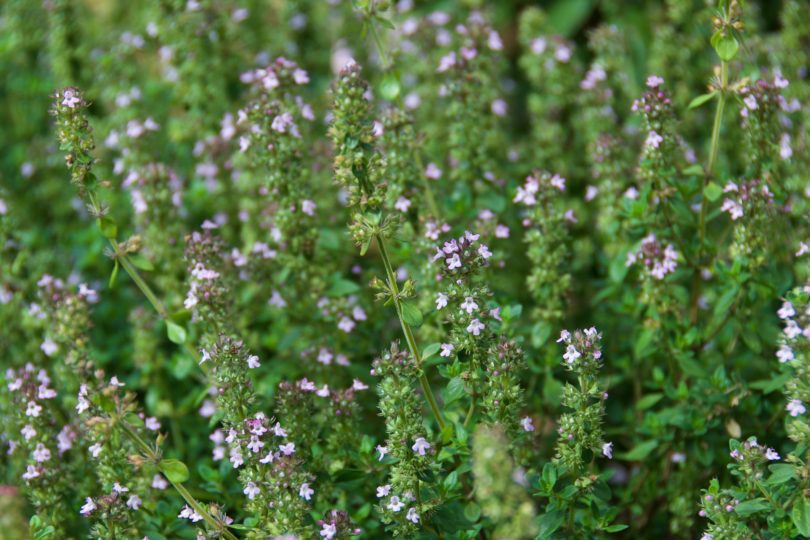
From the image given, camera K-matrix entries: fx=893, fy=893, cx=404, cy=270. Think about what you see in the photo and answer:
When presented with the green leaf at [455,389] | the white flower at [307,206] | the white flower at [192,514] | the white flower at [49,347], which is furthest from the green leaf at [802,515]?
the white flower at [49,347]

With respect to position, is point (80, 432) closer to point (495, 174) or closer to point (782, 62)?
point (495, 174)

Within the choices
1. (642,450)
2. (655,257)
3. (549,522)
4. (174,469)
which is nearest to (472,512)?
(549,522)

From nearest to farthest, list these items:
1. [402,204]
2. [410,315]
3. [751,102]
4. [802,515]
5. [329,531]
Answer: [802,515] < [329,531] < [410,315] < [751,102] < [402,204]

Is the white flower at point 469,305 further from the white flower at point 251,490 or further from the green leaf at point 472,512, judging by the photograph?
the white flower at point 251,490

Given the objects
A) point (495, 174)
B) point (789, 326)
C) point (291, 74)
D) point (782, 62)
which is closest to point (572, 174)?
point (495, 174)

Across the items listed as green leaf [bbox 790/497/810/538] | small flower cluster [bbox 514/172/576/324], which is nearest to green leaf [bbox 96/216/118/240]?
small flower cluster [bbox 514/172/576/324]

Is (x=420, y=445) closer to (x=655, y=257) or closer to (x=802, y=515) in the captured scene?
(x=802, y=515)
